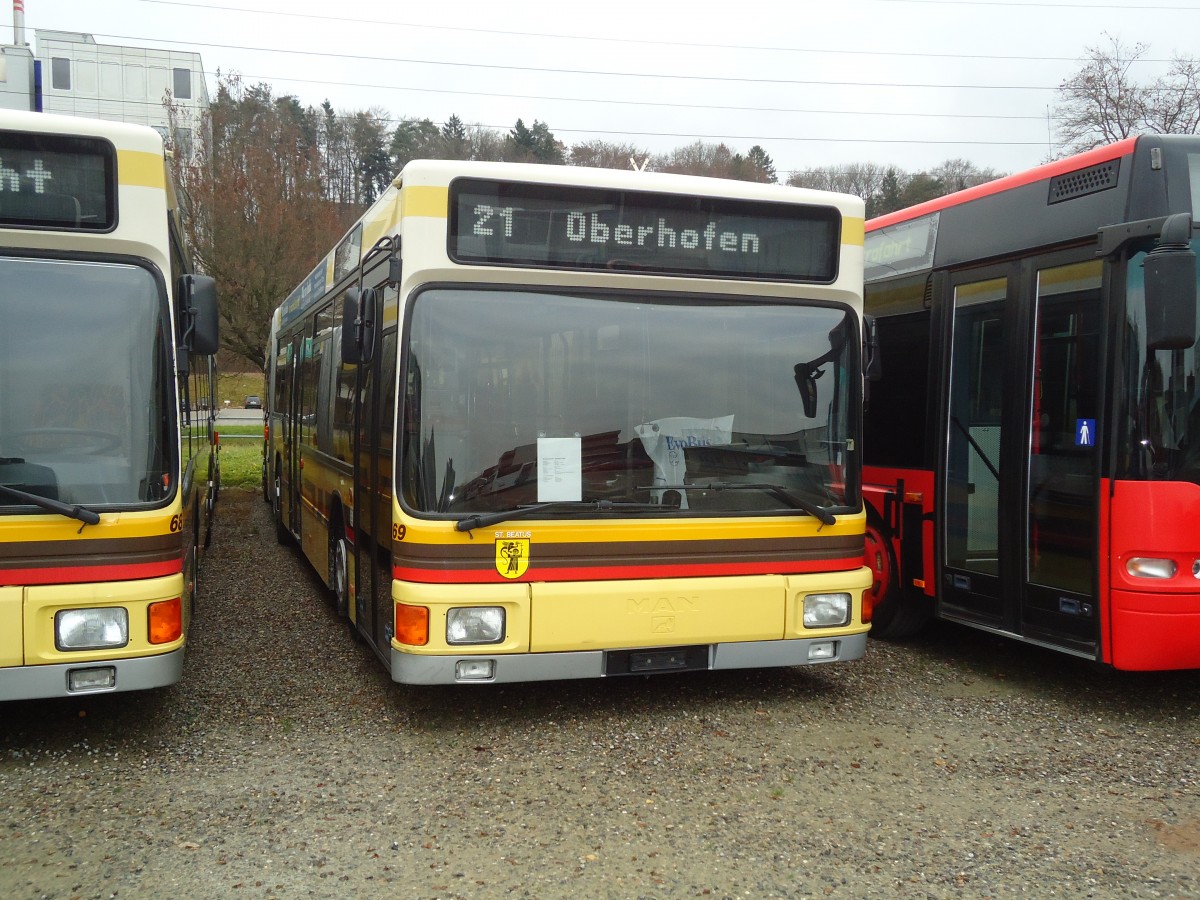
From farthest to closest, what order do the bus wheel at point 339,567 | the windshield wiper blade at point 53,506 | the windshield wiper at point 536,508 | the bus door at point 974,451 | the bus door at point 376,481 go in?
the bus wheel at point 339,567 → the bus door at point 974,451 → the bus door at point 376,481 → the windshield wiper at point 536,508 → the windshield wiper blade at point 53,506

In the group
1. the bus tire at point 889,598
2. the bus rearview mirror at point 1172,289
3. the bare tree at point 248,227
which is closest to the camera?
the bus rearview mirror at point 1172,289

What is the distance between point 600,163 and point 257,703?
17.2 meters

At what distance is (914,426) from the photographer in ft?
24.0

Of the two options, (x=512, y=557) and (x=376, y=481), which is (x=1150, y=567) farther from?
(x=376, y=481)

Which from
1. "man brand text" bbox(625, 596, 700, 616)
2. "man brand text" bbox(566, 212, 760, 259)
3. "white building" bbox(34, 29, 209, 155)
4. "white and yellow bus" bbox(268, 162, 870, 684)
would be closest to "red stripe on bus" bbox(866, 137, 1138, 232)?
"white and yellow bus" bbox(268, 162, 870, 684)

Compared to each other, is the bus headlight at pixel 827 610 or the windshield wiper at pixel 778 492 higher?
the windshield wiper at pixel 778 492

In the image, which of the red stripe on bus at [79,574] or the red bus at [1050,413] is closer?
the red stripe on bus at [79,574]

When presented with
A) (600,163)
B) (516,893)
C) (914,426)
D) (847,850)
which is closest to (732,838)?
(847,850)

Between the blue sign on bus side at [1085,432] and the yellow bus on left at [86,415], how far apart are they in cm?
470

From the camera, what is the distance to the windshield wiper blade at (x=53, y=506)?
15.4 ft

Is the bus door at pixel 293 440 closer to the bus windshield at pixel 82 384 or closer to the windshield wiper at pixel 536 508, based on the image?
the bus windshield at pixel 82 384

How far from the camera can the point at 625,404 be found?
5.44 meters

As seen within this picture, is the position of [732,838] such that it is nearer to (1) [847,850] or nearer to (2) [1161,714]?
(1) [847,850]

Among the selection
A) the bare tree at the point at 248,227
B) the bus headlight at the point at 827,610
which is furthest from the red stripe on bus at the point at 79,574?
the bare tree at the point at 248,227
